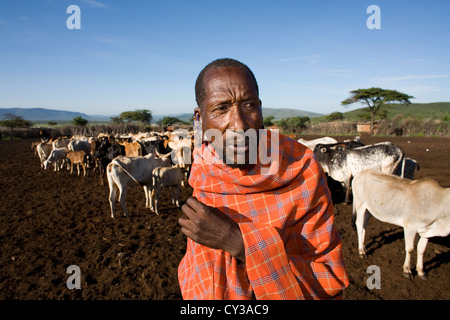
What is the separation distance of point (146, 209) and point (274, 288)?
7749 mm

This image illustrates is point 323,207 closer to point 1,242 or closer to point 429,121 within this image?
point 1,242

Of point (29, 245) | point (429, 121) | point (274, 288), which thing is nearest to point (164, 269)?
point (29, 245)

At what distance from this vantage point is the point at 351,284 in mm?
4301

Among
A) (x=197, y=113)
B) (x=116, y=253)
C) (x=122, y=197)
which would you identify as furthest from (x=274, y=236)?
(x=122, y=197)

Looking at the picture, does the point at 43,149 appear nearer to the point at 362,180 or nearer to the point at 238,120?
the point at 362,180

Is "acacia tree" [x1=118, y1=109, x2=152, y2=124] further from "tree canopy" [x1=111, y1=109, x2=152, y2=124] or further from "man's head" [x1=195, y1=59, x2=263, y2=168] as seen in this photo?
"man's head" [x1=195, y1=59, x2=263, y2=168]

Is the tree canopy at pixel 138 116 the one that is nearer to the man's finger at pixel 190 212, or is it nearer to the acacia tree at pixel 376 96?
the acacia tree at pixel 376 96

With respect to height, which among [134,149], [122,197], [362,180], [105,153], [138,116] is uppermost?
[138,116]

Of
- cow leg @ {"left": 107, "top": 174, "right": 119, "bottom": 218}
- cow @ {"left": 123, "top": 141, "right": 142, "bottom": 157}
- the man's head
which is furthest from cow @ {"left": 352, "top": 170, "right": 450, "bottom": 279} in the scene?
cow @ {"left": 123, "top": 141, "right": 142, "bottom": 157}

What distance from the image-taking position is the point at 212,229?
0.97 metres

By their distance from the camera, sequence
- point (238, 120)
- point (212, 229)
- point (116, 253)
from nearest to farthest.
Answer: point (212, 229) < point (238, 120) < point (116, 253)

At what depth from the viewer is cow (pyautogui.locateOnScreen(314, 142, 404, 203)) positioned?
7.96 metres

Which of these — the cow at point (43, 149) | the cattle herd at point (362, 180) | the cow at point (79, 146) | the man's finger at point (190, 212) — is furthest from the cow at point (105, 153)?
the man's finger at point (190, 212)

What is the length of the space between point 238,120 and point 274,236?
0.54 meters
